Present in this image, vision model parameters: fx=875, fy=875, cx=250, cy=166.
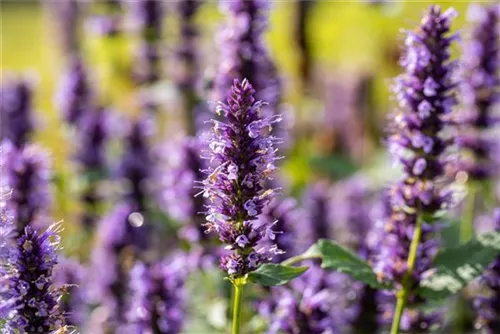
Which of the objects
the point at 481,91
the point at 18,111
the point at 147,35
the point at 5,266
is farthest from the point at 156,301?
the point at 147,35

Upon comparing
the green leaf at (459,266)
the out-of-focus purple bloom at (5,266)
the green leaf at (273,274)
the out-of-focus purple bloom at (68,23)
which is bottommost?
the green leaf at (459,266)

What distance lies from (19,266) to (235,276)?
74 centimetres

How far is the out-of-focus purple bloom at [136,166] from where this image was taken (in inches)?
263

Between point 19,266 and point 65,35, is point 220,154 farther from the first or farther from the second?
point 65,35

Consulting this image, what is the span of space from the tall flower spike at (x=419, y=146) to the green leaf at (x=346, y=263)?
0.08m

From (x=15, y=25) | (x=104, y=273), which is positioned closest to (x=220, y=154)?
(x=104, y=273)

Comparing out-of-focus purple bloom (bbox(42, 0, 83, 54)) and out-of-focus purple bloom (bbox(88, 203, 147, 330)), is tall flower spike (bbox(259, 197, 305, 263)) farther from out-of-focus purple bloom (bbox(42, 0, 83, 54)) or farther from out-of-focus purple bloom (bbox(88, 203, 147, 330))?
out-of-focus purple bloom (bbox(42, 0, 83, 54))

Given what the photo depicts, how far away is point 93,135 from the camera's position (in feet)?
22.3

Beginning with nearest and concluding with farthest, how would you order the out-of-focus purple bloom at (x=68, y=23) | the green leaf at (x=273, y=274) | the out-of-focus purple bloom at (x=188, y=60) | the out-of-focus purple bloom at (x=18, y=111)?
the green leaf at (x=273, y=274) < the out-of-focus purple bloom at (x=18, y=111) < the out-of-focus purple bloom at (x=188, y=60) < the out-of-focus purple bloom at (x=68, y=23)

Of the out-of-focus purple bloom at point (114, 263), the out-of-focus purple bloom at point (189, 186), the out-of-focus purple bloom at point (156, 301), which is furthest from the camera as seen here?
the out-of-focus purple bloom at point (114, 263)

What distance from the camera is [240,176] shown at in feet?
9.71

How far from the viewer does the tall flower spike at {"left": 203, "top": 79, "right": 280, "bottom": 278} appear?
9.59 feet

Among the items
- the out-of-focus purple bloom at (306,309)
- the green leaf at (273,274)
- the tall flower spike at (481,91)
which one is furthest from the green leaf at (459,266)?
the tall flower spike at (481,91)

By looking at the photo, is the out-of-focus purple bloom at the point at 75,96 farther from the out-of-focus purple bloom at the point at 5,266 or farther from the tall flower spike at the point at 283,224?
the out-of-focus purple bloom at the point at 5,266
